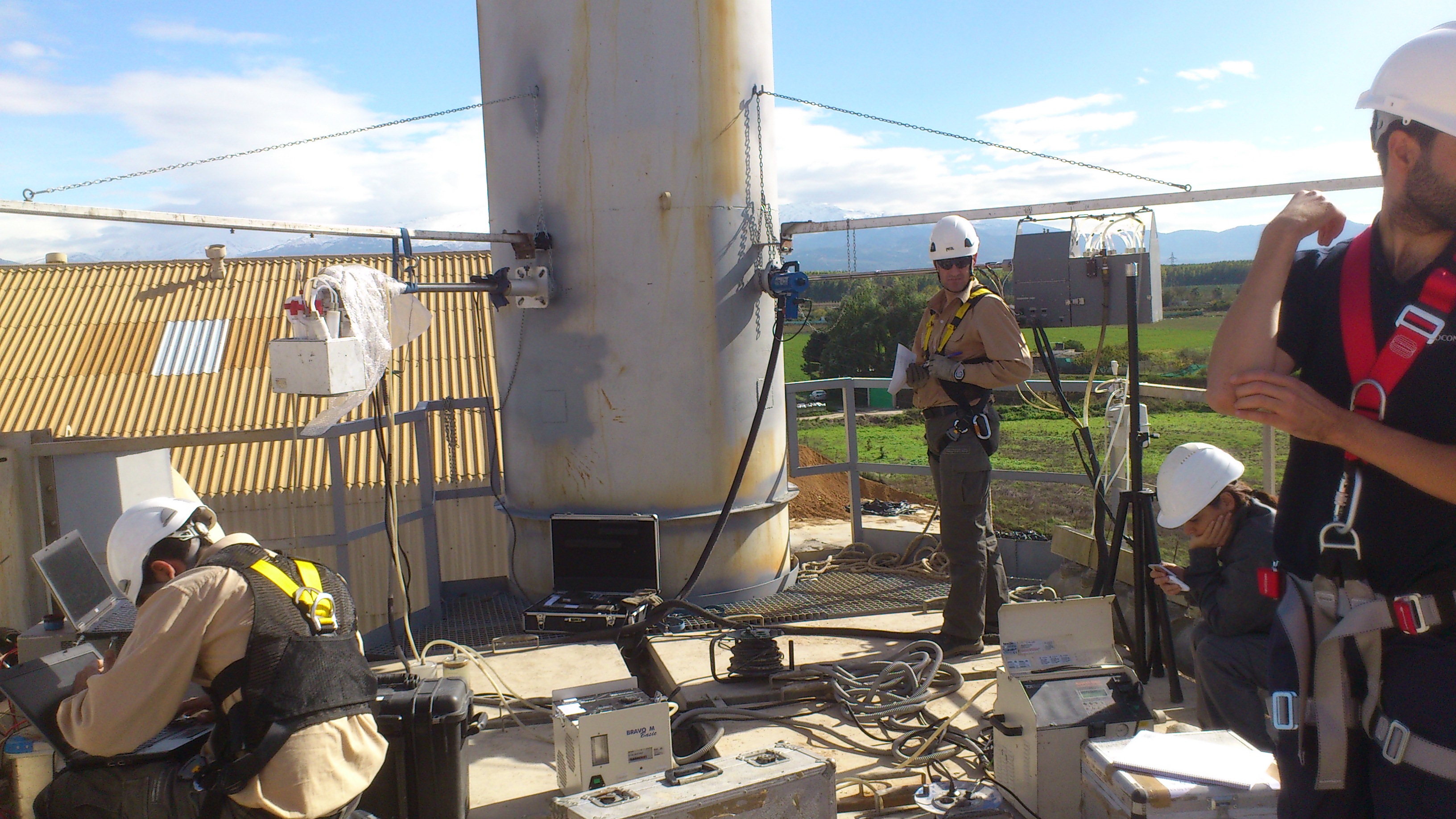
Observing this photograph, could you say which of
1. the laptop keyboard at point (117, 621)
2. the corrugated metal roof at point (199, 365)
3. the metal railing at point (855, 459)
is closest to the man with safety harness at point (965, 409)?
the metal railing at point (855, 459)

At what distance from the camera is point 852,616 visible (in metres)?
6.16

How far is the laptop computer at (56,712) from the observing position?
3.25 metres

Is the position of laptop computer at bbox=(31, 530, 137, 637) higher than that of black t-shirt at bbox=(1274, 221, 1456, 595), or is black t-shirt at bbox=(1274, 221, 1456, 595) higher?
black t-shirt at bbox=(1274, 221, 1456, 595)

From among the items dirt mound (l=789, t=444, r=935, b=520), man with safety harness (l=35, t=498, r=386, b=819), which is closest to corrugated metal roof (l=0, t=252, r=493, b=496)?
dirt mound (l=789, t=444, r=935, b=520)

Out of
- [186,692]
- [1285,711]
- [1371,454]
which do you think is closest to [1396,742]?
[1285,711]

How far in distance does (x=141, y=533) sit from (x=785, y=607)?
13.3 ft

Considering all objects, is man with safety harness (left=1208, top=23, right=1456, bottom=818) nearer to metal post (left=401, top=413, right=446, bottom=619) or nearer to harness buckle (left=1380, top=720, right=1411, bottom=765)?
harness buckle (left=1380, top=720, right=1411, bottom=765)

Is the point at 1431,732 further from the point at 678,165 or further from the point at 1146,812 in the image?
the point at 678,165

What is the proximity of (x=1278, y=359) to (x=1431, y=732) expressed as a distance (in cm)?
77

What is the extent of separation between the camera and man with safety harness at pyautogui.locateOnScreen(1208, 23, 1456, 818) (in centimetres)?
185

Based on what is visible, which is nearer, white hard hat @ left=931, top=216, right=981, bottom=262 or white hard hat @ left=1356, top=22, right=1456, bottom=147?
white hard hat @ left=1356, top=22, right=1456, bottom=147

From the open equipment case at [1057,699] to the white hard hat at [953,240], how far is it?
83.8 inches

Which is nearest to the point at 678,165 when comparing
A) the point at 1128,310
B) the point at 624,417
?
the point at 624,417

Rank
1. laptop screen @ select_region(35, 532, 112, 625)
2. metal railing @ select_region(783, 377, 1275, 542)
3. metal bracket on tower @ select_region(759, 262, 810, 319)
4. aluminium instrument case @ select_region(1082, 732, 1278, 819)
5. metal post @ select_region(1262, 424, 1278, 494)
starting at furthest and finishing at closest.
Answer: metal railing @ select_region(783, 377, 1275, 542) → metal bracket on tower @ select_region(759, 262, 810, 319) → metal post @ select_region(1262, 424, 1278, 494) → laptop screen @ select_region(35, 532, 112, 625) → aluminium instrument case @ select_region(1082, 732, 1278, 819)
